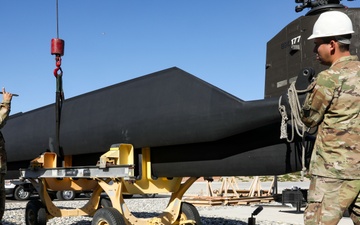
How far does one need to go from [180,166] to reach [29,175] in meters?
2.71

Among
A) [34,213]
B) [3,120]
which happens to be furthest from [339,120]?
[34,213]

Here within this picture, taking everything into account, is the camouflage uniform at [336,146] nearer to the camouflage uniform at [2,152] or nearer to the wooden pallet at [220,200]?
the camouflage uniform at [2,152]

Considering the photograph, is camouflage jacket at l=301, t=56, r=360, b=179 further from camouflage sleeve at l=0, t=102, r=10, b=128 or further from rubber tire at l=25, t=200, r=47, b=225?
rubber tire at l=25, t=200, r=47, b=225

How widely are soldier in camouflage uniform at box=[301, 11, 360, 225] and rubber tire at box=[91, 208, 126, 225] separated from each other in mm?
2956

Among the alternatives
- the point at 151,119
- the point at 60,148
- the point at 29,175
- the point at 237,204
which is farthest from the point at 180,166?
the point at 237,204

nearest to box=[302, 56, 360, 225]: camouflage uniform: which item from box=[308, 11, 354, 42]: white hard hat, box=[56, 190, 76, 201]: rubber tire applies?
box=[308, 11, 354, 42]: white hard hat

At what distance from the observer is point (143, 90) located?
19.1ft

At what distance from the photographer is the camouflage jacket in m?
2.80

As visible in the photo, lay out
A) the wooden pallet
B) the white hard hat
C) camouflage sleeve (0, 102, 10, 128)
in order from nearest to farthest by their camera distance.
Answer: the white hard hat → camouflage sleeve (0, 102, 10, 128) → the wooden pallet

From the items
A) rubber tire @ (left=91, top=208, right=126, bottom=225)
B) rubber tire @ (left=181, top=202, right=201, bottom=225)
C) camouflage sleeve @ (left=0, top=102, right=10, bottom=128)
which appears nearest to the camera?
rubber tire @ (left=91, top=208, right=126, bottom=225)

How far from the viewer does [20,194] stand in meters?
16.0

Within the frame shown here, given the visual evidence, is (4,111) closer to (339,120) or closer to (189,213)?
(189,213)

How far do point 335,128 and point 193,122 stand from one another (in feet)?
7.73

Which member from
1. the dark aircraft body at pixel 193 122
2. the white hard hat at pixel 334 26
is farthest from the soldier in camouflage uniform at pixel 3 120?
the white hard hat at pixel 334 26
